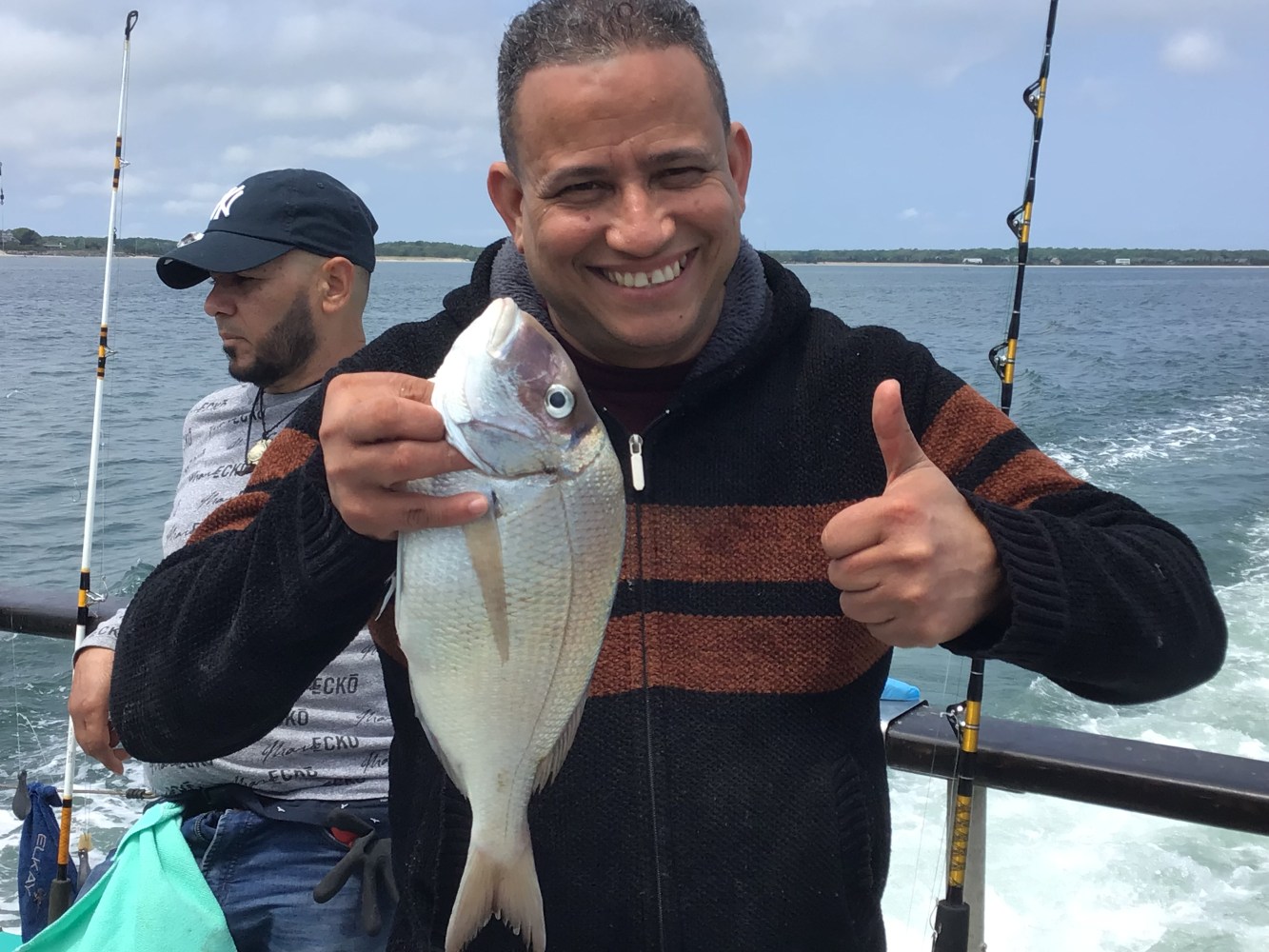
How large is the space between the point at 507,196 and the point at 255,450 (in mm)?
1417

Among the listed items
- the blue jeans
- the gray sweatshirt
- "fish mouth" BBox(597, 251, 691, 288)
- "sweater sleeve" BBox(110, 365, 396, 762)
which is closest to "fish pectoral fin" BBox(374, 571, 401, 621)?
"sweater sleeve" BBox(110, 365, 396, 762)

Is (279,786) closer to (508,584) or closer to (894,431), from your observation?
(508,584)

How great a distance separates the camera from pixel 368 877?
248 centimetres

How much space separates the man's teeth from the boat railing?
142cm

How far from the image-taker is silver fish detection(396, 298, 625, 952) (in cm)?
137

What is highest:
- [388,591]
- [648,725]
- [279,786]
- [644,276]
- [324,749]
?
[644,276]

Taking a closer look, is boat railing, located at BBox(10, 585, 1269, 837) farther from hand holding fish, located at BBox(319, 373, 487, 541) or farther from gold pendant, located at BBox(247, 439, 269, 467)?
gold pendant, located at BBox(247, 439, 269, 467)

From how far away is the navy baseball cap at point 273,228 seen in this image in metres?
3.12

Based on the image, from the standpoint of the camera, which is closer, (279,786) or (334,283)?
(279,786)

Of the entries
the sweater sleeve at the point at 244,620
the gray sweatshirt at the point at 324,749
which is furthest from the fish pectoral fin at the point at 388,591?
the gray sweatshirt at the point at 324,749

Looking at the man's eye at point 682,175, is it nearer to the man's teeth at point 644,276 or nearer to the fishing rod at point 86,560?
the man's teeth at point 644,276

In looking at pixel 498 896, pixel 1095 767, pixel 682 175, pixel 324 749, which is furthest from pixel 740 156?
pixel 324 749

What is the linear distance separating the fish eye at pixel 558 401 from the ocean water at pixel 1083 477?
212 centimetres

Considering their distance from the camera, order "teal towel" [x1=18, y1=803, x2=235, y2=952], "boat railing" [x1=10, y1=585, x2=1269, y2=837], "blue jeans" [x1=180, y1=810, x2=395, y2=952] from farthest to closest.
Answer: "blue jeans" [x1=180, y1=810, x2=395, y2=952]
"teal towel" [x1=18, y1=803, x2=235, y2=952]
"boat railing" [x1=10, y1=585, x2=1269, y2=837]
